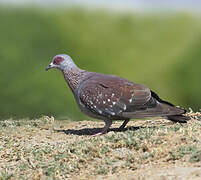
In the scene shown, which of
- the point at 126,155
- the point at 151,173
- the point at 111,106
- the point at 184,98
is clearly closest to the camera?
the point at 151,173

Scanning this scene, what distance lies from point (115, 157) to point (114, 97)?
1.82m

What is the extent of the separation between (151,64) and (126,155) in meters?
8.24

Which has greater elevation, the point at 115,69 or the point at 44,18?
the point at 44,18

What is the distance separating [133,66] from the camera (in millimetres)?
14742

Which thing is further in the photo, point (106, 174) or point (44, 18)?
point (44, 18)

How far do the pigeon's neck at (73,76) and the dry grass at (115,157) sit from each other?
1072mm

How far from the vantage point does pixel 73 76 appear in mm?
8930

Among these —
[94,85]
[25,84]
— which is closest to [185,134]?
[94,85]

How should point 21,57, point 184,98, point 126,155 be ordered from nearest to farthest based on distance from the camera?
point 126,155 → point 184,98 → point 21,57

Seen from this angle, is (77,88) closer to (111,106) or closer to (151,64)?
(111,106)

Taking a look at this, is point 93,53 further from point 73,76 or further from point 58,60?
point 73,76

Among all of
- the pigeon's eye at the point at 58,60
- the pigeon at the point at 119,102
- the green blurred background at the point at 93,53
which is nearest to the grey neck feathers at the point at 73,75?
the pigeon's eye at the point at 58,60

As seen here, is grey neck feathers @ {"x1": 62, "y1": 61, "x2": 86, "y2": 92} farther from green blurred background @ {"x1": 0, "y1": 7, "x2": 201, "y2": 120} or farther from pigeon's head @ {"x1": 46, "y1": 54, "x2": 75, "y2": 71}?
green blurred background @ {"x1": 0, "y1": 7, "x2": 201, "y2": 120}

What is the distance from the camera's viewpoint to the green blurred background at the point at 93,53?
1427 centimetres
